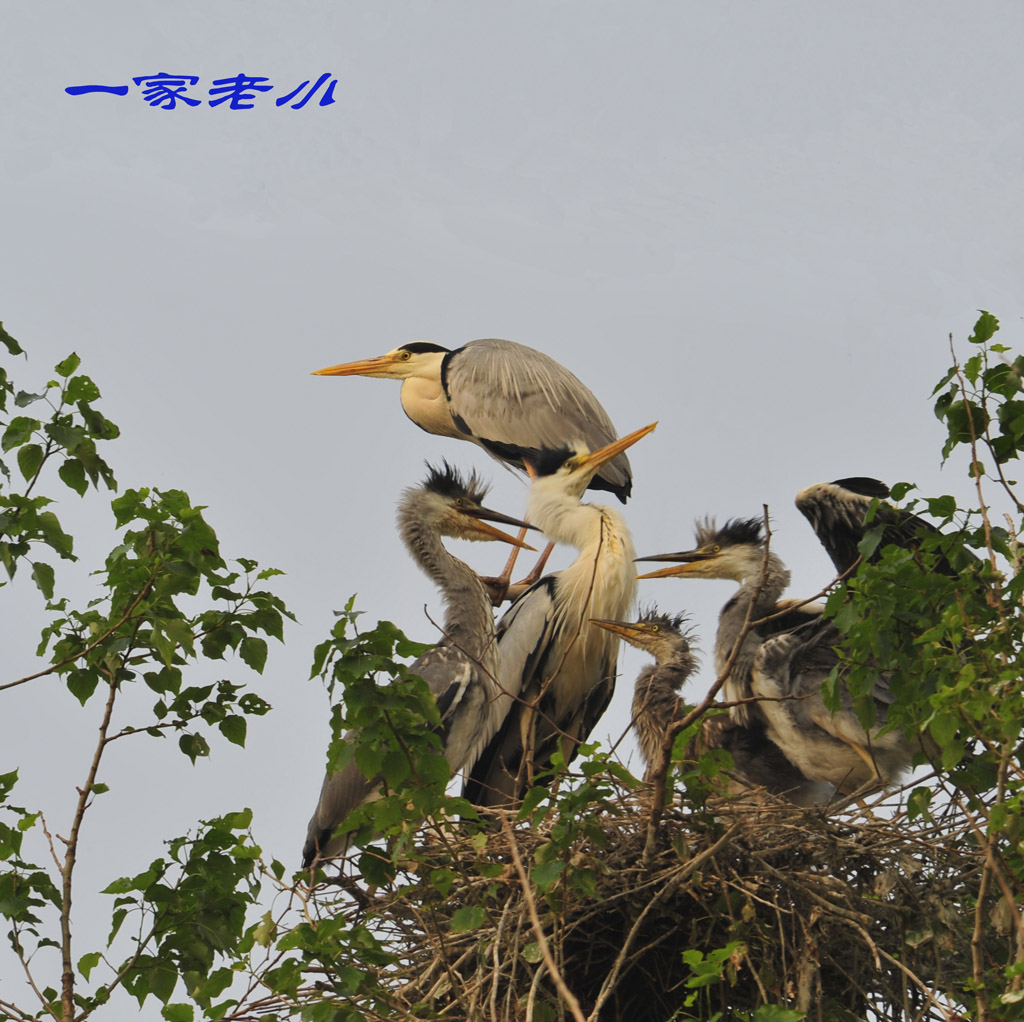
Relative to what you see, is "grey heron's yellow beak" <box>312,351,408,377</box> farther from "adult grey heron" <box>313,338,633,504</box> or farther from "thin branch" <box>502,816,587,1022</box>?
"thin branch" <box>502,816,587,1022</box>

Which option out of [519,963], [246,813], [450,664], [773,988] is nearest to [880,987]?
[773,988]

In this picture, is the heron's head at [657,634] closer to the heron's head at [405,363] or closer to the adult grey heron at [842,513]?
the adult grey heron at [842,513]

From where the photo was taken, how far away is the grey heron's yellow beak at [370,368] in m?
8.96

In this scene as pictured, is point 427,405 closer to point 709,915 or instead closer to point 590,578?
point 590,578

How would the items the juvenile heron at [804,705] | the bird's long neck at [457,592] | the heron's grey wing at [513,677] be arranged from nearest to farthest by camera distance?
the juvenile heron at [804,705] < the bird's long neck at [457,592] < the heron's grey wing at [513,677]

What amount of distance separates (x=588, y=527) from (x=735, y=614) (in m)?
0.97

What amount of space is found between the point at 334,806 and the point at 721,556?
6.38 ft

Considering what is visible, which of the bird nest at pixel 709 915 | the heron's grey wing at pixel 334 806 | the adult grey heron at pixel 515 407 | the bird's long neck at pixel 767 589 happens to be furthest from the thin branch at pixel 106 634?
the adult grey heron at pixel 515 407

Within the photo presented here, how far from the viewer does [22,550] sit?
3.40 metres

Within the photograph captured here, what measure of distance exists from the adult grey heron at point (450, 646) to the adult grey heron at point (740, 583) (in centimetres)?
77

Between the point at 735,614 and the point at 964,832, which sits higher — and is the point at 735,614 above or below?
above

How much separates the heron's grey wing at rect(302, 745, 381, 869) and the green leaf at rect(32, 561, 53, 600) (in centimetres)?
197

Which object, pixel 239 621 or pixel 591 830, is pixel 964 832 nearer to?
pixel 591 830

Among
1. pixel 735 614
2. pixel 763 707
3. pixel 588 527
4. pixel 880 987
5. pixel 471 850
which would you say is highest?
pixel 588 527
